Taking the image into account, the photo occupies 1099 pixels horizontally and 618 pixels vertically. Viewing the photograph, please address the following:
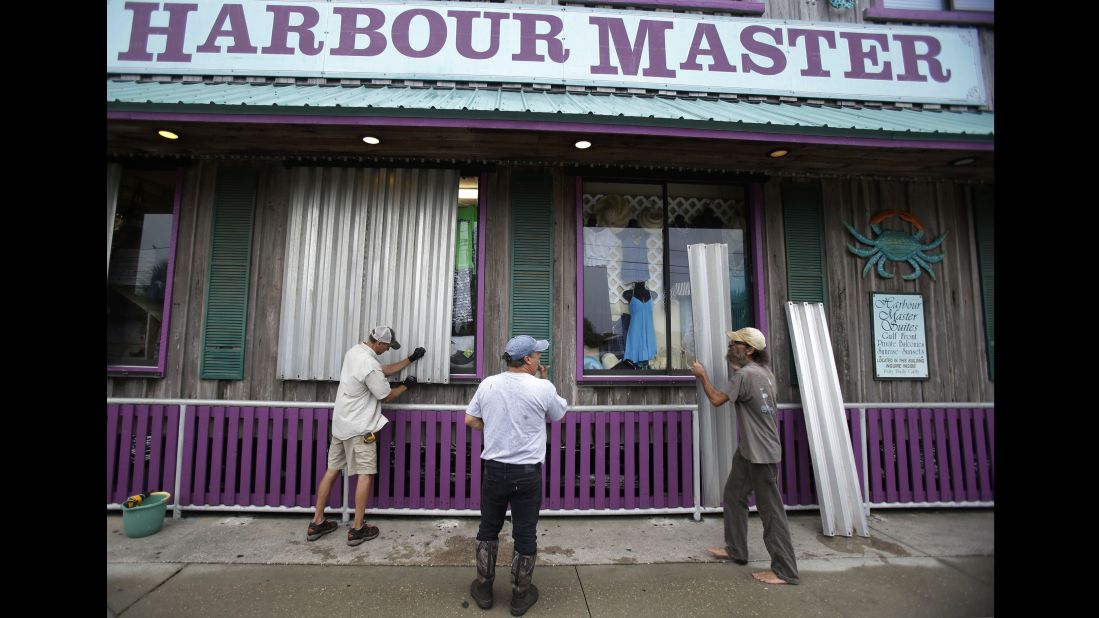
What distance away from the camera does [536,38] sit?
5.59 meters

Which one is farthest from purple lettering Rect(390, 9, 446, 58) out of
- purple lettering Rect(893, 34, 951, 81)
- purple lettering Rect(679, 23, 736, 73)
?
purple lettering Rect(893, 34, 951, 81)

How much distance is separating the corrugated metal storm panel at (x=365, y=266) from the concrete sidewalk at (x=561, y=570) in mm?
1625

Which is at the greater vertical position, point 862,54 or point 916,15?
point 916,15

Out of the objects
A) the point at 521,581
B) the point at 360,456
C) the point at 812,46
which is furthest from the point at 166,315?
the point at 812,46

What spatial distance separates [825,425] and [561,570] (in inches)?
122

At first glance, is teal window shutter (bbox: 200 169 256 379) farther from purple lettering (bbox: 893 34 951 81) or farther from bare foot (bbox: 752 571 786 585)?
purple lettering (bbox: 893 34 951 81)

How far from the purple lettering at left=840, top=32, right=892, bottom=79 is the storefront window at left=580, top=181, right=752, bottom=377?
2.07 meters

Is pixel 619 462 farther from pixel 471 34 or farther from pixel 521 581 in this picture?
pixel 471 34

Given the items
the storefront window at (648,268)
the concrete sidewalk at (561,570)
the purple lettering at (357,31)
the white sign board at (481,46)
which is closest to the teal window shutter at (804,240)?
the storefront window at (648,268)

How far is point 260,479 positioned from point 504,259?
134 inches

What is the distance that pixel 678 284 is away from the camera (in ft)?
18.8

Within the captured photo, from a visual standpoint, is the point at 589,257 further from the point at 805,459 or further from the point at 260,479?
the point at 260,479

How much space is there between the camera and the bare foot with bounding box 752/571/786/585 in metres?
3.75

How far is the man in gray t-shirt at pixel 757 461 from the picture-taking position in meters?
3.81
